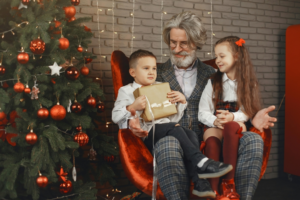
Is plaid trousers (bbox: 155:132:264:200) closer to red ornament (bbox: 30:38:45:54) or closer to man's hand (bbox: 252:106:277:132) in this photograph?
man's hand (bbox: 252:106:277:132)

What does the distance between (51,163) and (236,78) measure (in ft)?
4.56

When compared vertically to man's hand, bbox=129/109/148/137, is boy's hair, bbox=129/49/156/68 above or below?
above

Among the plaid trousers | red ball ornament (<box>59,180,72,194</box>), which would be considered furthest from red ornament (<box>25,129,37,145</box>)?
the plaid trousers

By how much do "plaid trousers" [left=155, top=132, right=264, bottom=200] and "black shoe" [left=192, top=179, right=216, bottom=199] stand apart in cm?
9

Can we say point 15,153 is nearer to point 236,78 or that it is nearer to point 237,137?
point 237,137

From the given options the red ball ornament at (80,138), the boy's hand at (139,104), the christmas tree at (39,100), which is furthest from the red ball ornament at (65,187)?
the boy's hand at (139,104)

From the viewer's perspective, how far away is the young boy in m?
1.58

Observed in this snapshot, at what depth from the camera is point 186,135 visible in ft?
5.93

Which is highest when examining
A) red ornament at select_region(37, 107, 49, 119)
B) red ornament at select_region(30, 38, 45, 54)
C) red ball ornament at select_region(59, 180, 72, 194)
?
→ red ornament at select_region(30, 38, 45, 54)

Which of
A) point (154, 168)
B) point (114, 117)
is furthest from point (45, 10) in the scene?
point (154, 168)

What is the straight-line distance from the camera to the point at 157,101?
2.06 m

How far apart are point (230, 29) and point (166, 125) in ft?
6.34

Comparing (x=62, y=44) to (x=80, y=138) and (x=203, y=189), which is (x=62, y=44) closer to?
(x=80, y=138)

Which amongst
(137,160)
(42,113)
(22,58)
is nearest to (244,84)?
(137,160)
